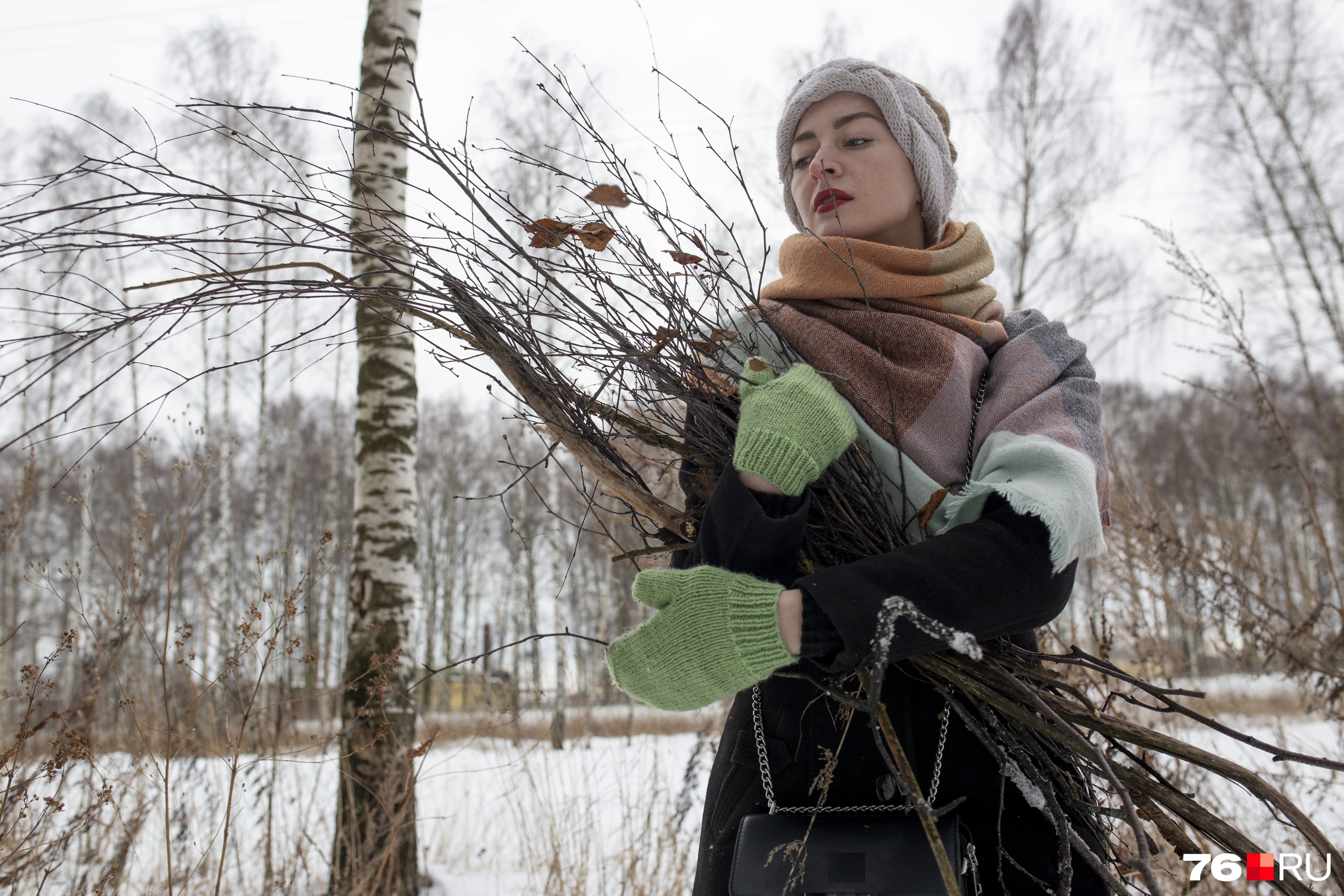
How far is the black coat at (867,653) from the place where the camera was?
982mm

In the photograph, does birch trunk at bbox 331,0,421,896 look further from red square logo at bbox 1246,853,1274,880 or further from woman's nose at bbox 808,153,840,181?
red square logo at bbox 1246,853,1274,880

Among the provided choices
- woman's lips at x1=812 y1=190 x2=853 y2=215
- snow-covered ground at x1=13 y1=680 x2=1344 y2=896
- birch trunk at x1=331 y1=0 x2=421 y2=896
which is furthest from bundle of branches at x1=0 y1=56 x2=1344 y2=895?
birch trunk at x1=331 y1=0 x2=421 y2=896

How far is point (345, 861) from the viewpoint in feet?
11.3

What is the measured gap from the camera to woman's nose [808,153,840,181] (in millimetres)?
Answer: 1444

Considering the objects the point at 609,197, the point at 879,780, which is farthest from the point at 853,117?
the point at 879,780

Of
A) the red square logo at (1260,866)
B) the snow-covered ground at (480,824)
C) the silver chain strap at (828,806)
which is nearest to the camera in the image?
the red square logo at (1260,866)

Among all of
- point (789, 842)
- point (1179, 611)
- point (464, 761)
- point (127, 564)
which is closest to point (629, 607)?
point (464, 761)

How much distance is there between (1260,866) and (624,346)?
3.51 ft

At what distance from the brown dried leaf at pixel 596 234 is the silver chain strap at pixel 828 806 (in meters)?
0.82

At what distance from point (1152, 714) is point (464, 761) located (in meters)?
5.08

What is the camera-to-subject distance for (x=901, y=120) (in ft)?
4.81

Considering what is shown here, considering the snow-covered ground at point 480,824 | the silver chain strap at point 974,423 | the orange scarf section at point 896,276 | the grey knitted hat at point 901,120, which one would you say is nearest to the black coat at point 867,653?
the silver chain strap at point 974,423

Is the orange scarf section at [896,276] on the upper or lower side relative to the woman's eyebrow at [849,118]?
lower

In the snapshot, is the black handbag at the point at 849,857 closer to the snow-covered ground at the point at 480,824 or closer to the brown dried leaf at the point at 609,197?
the brown dried leaf at the point at 609,197
